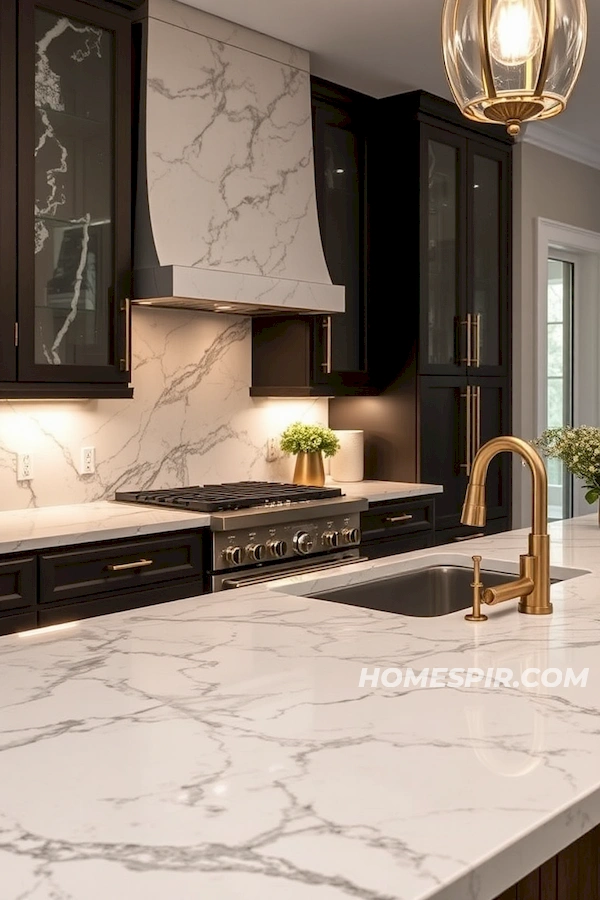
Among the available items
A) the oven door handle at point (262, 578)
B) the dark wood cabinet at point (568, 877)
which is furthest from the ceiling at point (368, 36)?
the dark wood cabinet at point (568, 877)

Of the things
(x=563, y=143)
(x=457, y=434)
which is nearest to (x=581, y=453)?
(x=457, y=434)

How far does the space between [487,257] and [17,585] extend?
3.09 metres

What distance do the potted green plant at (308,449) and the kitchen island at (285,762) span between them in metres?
2.55

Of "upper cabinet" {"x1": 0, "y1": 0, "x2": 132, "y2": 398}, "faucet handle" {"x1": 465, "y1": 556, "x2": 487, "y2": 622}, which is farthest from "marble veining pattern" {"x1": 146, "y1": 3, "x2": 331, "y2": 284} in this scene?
"faucet handle" {"x1": 465, "y1": 556, "x2": 487, "y2": 622}

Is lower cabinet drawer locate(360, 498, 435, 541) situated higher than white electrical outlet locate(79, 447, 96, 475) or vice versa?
white electrical outlet locate(79, 447, 96, 475)

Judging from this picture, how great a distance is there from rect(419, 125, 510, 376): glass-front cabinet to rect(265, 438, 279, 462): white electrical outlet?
75 cm

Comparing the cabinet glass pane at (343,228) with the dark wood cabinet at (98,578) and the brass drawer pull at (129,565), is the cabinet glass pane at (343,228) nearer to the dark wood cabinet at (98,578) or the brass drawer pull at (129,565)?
the dark wood cabinet at (98,578)

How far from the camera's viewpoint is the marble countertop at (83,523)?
112 inches

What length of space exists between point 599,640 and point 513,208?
13.3 feet

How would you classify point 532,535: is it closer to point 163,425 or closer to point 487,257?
point 163,425

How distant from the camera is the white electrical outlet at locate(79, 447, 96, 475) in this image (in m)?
3.70

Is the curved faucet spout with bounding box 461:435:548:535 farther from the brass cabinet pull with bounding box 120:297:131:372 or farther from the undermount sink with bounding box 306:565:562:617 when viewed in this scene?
the brass cabinet pull with bounding box 120:297:131:372

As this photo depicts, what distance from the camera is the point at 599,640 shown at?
1625mm

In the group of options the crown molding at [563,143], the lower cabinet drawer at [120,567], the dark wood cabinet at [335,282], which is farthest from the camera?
the crown molding at [563,143]
